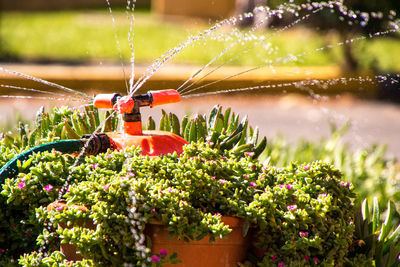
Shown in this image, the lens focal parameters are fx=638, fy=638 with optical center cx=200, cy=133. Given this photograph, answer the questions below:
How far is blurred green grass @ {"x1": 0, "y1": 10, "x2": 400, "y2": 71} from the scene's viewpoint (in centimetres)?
836

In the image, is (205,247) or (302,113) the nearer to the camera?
(205,247)

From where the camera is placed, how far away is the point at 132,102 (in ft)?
6.28

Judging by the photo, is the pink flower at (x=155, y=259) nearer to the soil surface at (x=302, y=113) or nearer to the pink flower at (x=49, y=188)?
the pink flower at (x=49, y=188)

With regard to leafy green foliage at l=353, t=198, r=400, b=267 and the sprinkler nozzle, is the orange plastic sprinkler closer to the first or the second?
the sprinkler nozzle

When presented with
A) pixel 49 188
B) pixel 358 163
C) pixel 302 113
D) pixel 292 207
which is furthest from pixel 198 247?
pixel 302 113

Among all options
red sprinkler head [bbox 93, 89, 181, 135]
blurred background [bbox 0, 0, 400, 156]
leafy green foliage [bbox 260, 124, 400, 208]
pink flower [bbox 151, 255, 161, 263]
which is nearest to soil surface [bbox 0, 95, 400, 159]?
blurred background [bbox 0, 0, 400, 156]

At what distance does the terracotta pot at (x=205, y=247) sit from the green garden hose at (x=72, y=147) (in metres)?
0.39

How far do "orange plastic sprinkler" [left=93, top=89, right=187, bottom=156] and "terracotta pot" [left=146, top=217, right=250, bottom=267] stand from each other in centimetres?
35

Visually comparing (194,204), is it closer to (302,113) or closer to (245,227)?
(245,227)

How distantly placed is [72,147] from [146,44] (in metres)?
8.67

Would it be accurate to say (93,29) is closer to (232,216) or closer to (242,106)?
(242,106)

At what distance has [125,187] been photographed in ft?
5.23

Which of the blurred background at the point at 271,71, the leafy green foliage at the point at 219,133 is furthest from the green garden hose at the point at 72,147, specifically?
the blurred background at the point at 271,71

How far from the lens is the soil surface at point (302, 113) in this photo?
20.6 ft
